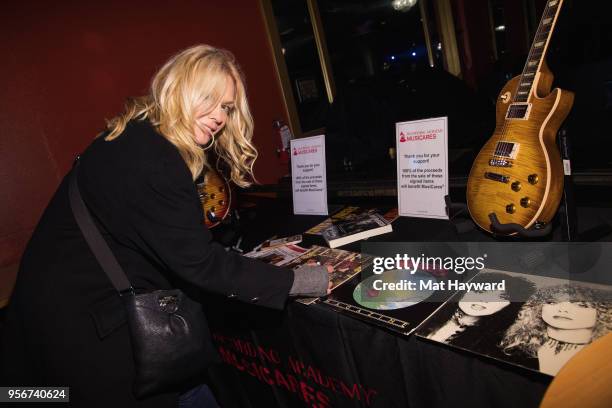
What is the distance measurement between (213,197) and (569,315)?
1.80 metres

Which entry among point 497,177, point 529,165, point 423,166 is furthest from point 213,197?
point 529,165

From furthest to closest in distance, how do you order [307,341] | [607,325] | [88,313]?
[307,341] → [88,313] → [607,325]

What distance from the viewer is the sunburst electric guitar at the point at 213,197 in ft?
7.11

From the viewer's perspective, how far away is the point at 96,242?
110 centimetres

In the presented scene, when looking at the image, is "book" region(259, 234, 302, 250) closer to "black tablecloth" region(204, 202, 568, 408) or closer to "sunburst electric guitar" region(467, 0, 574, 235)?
"black tablecloth" region(204, 202, 568, 408)

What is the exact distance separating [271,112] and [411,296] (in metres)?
3.68

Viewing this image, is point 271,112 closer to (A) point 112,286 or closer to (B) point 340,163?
(B) point 340,163

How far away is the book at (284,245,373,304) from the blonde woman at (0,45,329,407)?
24 cm

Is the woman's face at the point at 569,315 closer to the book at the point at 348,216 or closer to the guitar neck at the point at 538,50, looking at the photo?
the guitar neck at the point at 538,50

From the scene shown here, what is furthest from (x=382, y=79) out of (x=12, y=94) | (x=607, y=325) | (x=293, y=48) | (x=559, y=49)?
(x=607, y=325)

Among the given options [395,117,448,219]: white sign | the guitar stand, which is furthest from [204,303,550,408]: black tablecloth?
[395,117,448,219]: white sign

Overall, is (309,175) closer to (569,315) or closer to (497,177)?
(497,177)

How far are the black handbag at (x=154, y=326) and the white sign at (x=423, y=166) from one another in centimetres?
109

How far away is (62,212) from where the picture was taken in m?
1.13
